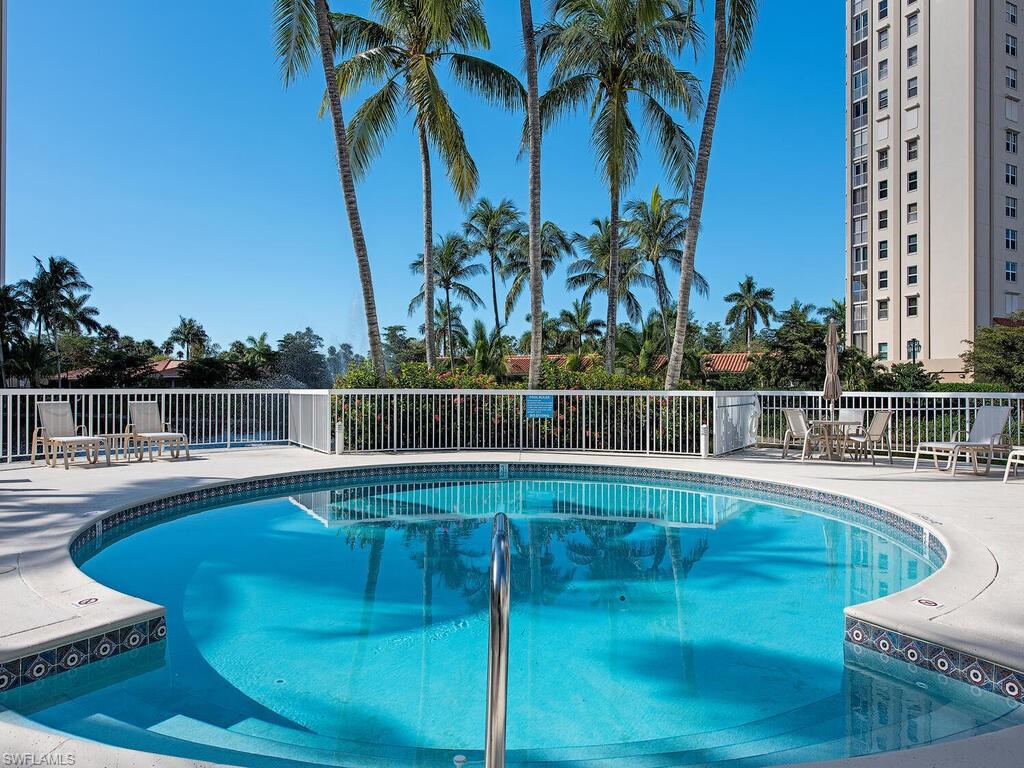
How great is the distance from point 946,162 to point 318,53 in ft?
117

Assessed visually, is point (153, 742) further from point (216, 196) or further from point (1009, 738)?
point (216, 196)

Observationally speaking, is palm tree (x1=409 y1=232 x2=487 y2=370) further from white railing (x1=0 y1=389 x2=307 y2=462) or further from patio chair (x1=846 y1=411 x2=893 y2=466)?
patio chair (x1=846 y1=411 x2=893 y2=466)

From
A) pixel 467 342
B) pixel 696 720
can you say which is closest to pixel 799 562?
pixel 696 720

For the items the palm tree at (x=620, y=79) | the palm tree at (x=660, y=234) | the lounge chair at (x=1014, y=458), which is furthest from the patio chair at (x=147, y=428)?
the palm tree at (x=660, y=234)

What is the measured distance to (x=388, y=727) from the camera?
108 inches

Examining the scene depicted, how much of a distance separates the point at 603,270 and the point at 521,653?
28.9 m

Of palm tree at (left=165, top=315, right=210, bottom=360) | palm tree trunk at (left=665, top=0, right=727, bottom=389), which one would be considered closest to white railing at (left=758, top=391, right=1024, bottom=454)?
palm tree trunk at (left=665, top=0, right=727, bottom=389)

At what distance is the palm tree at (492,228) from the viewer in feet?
104

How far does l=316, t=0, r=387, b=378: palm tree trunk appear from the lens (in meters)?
11.3

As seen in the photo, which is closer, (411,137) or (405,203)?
(411,137)

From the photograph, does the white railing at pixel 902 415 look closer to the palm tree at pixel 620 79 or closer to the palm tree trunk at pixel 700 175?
the palm tree trunk at pixel 700 175

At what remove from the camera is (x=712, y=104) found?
11594 millimetres

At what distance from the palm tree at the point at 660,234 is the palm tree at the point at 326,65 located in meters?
19.1

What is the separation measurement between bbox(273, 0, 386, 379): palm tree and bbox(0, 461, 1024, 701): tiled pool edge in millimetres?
3402
